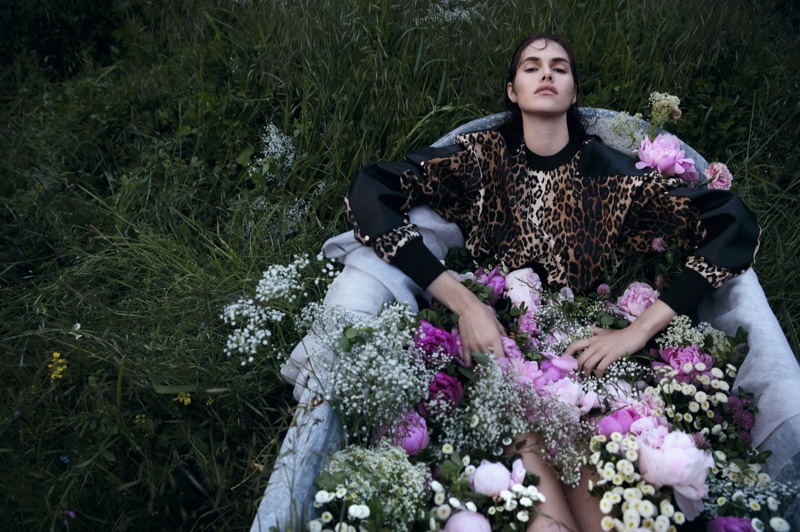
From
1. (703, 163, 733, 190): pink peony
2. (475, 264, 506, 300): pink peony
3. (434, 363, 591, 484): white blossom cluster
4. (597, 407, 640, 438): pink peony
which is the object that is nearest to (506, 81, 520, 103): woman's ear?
(475, 264, 506, 300): pink peony

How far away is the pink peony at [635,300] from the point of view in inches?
102

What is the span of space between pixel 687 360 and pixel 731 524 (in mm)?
645

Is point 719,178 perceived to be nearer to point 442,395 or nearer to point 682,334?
point 682,334

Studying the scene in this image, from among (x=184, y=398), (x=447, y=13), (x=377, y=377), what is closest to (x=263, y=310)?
(x=184, y=398)

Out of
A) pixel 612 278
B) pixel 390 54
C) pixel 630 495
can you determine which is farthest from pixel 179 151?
pixel 630 495

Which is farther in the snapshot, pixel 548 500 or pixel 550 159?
pixel 550 159

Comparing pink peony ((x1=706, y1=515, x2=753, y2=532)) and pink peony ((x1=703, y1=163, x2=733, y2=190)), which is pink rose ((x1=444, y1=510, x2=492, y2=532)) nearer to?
pink peony ((x1=706, y1=515, x2=753, y2=532))

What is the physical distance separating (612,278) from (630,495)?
1.23 metres

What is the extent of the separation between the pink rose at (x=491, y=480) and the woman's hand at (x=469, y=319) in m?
0.46

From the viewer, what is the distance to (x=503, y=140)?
9.26ft

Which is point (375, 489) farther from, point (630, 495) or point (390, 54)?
point (390, 54)

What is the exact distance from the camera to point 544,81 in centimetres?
260

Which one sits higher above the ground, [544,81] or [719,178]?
[544,81]

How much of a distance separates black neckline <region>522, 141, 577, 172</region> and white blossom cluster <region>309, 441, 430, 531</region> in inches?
57.9
